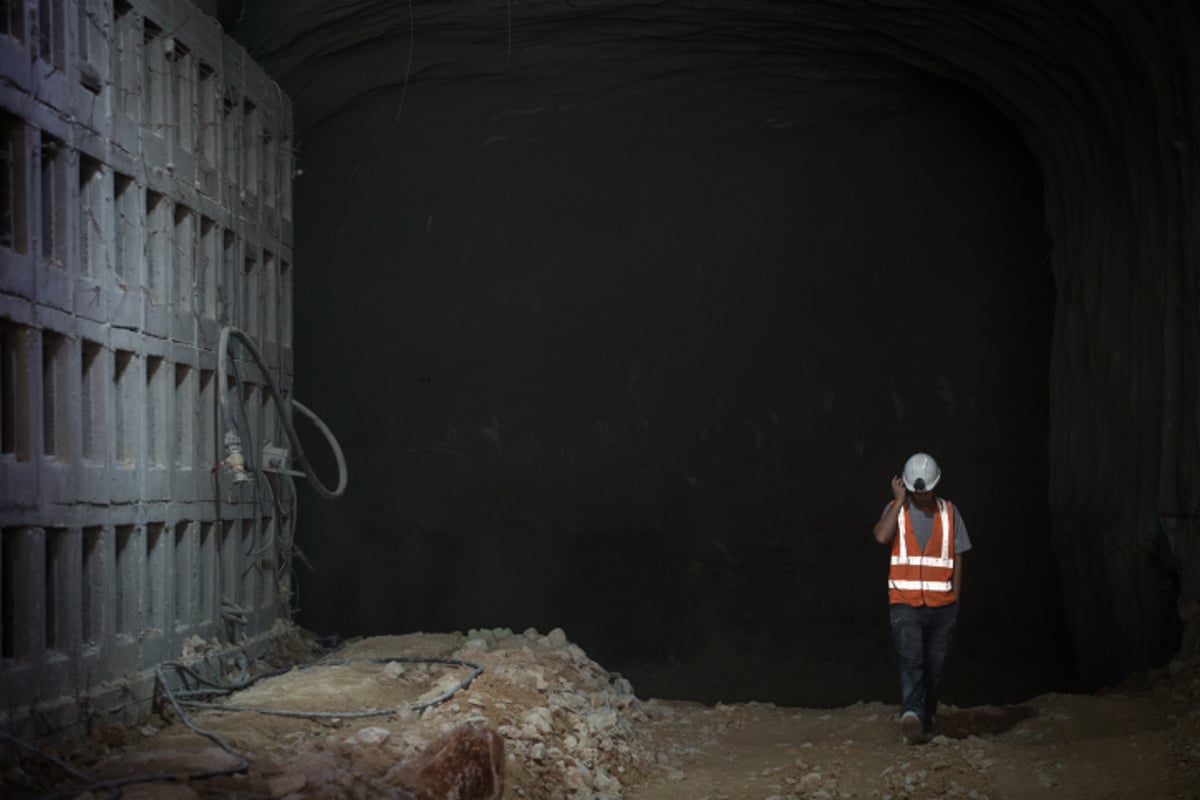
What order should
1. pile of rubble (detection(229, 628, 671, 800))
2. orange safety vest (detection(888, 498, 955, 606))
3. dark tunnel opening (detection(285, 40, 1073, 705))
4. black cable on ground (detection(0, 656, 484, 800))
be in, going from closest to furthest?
1. black cable on ground (detection(0, 656, 484, 800))
2. pile of rubble (detection(229, 628, 671, 800))
3. orange safety vest (detection(888, 498, 955, 606))
4. dark tunnel opening (detection(285, 40, 1073, 705))

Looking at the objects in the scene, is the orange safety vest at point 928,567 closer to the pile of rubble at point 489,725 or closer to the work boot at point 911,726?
the work boot at point 911,726

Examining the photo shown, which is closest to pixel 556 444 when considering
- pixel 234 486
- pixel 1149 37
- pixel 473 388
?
pixel 473 388

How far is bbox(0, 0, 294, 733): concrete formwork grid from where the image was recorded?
17.9 feet

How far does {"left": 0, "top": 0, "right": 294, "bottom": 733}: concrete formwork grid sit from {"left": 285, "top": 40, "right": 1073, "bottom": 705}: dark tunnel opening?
12.4 feet

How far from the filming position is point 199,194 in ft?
25.2

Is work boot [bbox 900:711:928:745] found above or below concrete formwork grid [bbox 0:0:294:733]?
below

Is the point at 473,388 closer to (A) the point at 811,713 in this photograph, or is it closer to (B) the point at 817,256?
(B) the point at 817,256

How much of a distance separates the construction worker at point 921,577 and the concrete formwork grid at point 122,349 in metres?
4.17

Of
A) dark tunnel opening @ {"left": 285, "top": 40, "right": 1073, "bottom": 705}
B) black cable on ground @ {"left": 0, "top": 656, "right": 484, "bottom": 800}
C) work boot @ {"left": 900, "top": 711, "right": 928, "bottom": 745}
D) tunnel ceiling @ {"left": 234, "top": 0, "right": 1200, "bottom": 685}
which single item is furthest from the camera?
dark tunnel opening @ {"left": 285, "top": 40, "right": 1073, "bottom": 705}

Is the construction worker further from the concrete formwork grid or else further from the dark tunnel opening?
the dark tunnel opening

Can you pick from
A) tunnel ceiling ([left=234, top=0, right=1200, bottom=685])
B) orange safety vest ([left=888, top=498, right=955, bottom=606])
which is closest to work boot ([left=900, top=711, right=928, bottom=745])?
orange safety vest ([left=888, top=498, right=955, bottom=606])

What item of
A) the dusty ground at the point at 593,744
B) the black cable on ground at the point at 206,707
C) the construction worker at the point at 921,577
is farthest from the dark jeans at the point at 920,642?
the black cable on ground at the point at 206,707

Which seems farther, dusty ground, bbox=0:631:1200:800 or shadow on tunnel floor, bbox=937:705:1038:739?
shadow on tunnel floor, bbox=937:705:1038:739

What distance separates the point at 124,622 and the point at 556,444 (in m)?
6.53
